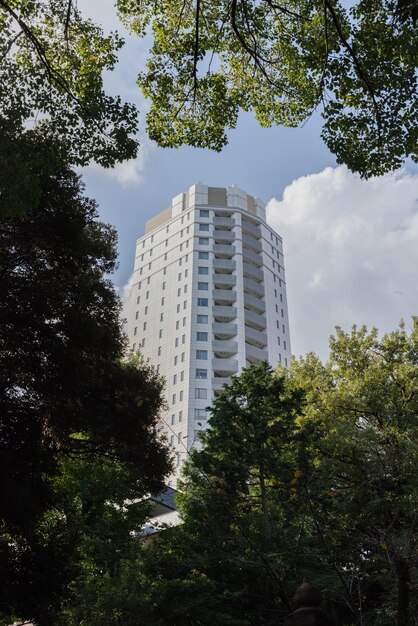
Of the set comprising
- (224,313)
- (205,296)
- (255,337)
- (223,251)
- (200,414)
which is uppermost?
(223,251)

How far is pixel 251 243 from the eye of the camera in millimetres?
54719

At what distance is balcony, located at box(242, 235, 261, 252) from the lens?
5425cm

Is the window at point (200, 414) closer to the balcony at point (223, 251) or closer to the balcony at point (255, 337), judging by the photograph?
the balcony at point (255, 337)

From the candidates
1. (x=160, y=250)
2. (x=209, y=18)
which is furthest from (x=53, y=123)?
(x=160, y=250)

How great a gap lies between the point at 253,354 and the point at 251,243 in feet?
43.3

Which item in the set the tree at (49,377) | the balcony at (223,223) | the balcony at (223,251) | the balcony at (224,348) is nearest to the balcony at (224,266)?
the balcony at (223,251)

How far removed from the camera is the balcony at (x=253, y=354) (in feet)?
157

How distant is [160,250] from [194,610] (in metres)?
47.8

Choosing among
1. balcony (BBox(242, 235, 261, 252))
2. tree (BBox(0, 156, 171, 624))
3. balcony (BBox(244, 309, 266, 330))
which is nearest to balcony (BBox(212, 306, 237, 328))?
balcony (BBox(244, 309, 266, 330))

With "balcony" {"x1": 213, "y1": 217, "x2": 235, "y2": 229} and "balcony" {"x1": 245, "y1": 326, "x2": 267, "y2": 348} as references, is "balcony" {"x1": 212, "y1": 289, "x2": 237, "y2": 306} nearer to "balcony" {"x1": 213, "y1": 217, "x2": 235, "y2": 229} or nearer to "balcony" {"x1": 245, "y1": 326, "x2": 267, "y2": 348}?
"balcony" {"x1": 245, "y1": 326, "x2": 267, "y2": 348}

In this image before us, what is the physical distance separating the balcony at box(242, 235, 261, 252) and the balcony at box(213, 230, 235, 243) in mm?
1397

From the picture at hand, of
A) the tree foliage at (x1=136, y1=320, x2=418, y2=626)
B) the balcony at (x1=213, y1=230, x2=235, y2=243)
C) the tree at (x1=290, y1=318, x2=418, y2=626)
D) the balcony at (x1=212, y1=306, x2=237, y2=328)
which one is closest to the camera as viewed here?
the tree foliage at (x1=136, y1=320, x2=418, y2=626)

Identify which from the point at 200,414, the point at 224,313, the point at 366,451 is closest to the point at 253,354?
the point at 224,313

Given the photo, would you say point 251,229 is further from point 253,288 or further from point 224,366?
point 224,366
